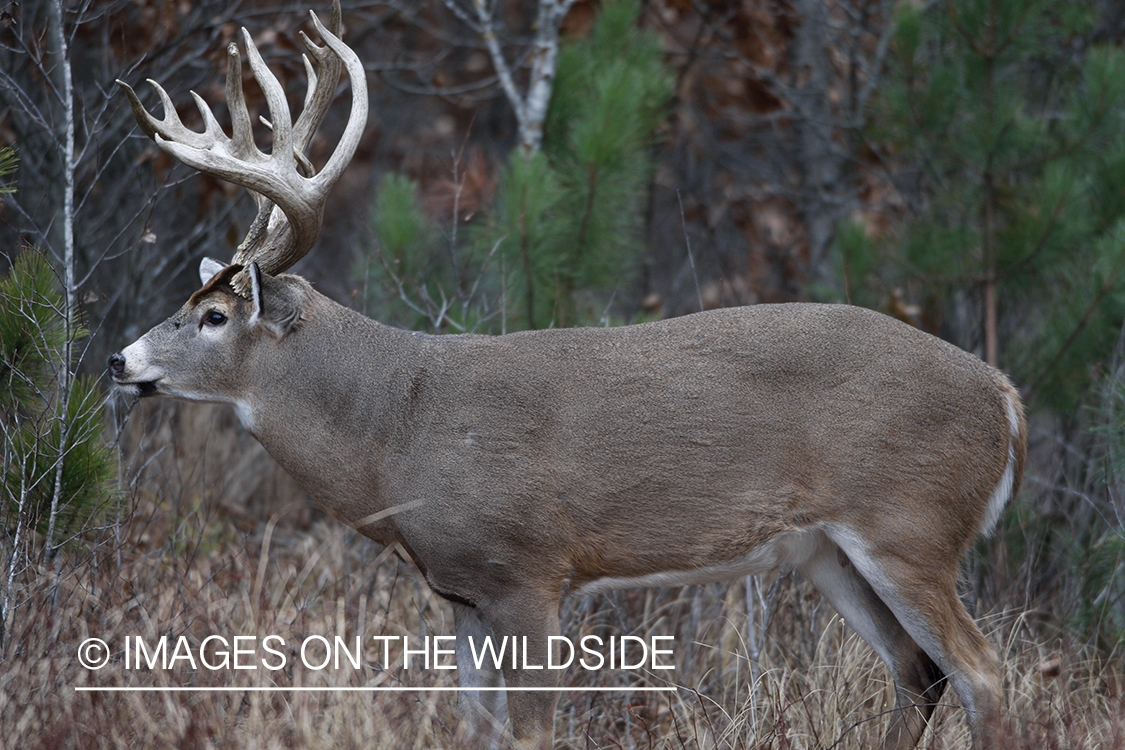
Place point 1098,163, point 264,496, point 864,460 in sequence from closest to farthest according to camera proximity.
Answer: point 864,460, point 1098,163, point 264,496

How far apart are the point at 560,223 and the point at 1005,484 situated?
2959 millimetres

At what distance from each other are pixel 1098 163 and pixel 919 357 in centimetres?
353

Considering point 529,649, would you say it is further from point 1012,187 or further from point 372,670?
point 1012,187

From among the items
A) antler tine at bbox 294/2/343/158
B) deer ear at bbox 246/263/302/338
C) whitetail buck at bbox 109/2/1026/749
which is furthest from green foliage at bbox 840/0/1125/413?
deer ear at bbox 246/263/302/338

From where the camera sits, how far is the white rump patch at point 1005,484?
4445 mm

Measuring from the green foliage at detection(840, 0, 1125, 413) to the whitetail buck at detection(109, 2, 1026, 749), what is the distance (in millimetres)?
2507

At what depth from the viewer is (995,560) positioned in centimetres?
659

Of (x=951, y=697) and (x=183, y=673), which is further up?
(x=183, y=673)

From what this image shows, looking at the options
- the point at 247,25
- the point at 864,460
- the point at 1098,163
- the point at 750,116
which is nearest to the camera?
the point at 864,460

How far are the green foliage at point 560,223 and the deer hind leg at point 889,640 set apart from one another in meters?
2.16

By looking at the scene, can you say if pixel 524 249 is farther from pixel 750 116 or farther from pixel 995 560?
pixel 750 116

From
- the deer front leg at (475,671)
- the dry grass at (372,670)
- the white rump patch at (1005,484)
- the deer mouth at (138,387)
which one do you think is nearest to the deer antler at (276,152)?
the deer mouth at (138,387)

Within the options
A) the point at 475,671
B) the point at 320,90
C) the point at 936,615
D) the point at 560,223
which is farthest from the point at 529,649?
the point at 560,223

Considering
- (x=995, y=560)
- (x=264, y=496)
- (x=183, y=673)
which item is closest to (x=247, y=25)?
(x=264, y=496)
